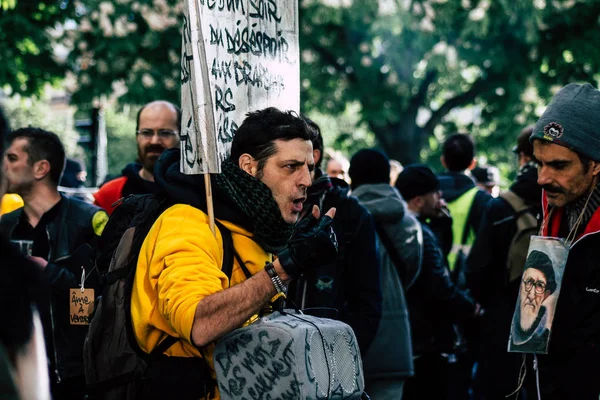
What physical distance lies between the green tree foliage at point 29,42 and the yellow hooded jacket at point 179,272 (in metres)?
8.71

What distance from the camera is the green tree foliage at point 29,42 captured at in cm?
1343

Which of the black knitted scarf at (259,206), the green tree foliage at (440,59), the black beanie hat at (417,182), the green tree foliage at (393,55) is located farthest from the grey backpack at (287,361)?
the green tree foliage at (440,59)

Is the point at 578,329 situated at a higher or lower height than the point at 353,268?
lower

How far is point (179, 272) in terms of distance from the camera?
3.43 meters

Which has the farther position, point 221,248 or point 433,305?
point 433,305

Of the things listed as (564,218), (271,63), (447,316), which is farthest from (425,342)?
(271,63)

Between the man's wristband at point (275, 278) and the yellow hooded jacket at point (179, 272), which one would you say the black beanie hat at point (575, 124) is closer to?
the yellow hooded jacket at point (179, 272)

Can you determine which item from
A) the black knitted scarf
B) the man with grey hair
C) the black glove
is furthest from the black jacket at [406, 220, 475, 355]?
the black glove

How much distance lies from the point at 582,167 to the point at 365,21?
1596 cm

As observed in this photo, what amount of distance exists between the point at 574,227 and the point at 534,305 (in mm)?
380

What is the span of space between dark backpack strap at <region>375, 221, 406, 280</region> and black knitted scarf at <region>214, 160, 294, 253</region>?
266cm

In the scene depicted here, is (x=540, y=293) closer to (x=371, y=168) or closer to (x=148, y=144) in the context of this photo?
(x=371, y=168)

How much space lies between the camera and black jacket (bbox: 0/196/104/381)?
18.0ft

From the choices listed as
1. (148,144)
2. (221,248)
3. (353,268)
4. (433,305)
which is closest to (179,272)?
(221,248)
